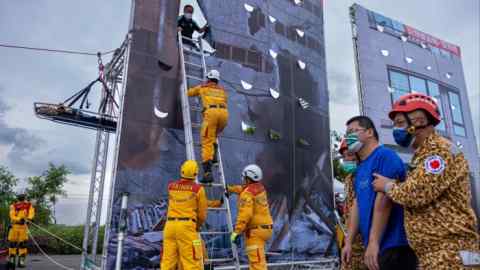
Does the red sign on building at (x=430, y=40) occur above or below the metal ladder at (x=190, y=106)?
above

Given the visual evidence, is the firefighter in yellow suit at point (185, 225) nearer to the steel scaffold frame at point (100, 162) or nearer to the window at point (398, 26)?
the steel scaffold frame at point (100, 162)

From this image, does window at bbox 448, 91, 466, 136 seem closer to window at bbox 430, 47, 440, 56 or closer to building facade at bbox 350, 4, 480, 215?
building facade at bbox 350, 4, 480, 215

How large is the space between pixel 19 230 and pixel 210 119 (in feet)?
17.2

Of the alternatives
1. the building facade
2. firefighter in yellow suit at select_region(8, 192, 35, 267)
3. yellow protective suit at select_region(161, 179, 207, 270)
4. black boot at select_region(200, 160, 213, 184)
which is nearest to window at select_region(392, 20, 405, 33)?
the building facade

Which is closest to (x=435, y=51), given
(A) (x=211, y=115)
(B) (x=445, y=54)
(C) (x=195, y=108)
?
(B) (x=445, y=54)

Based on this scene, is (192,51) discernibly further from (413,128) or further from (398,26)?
(398,26)

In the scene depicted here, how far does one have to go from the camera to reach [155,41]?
5250 millimetres

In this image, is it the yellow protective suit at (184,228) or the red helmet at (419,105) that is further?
the yellow protective suit at (184,228)

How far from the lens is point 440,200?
5.17 feet

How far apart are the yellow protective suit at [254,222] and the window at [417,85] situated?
7171 millimetres

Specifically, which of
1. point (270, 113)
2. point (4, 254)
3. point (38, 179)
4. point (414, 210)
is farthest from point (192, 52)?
point (38, 179)

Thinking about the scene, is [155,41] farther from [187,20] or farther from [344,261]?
[344,261]

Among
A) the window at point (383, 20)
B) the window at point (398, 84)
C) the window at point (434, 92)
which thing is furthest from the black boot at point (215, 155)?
the window at point (383, 20)

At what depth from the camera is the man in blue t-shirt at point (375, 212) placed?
1.79 metres
